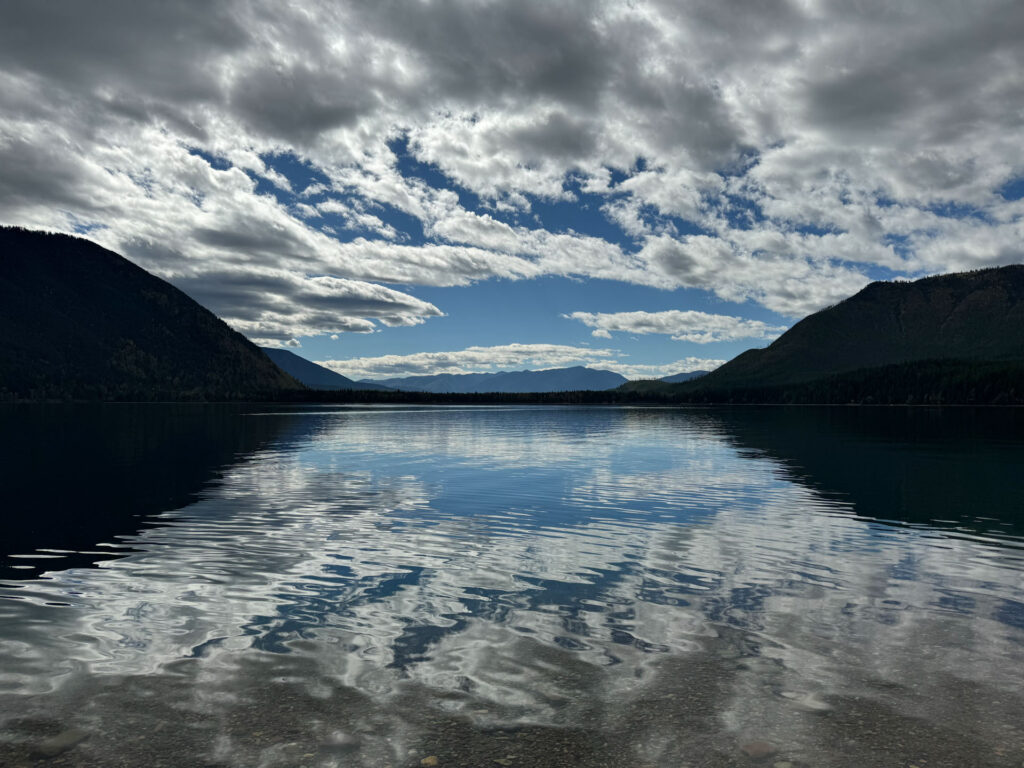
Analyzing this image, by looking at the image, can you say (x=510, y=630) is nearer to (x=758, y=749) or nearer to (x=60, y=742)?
(x=758, y=749)

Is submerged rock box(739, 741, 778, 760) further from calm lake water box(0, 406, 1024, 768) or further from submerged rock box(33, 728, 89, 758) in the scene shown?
submerged rock box(33, 728, 89, 758)

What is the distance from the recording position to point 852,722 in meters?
13.0

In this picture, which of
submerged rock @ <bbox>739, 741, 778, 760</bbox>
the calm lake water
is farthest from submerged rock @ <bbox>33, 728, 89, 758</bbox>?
submerged rock @ <bbox>739, 741, 778, 760</bbox>

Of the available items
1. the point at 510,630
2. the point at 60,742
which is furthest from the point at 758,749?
the point at 60,742

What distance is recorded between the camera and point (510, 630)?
754 inches

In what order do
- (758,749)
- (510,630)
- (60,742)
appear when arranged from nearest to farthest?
(758,749)
(60,742)
(510,630)

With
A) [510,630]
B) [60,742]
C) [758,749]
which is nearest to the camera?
[758,749]

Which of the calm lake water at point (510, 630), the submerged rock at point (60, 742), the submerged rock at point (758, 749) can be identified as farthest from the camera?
the calm lake water at point (510, 630)

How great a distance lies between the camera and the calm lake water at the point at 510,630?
12.4m

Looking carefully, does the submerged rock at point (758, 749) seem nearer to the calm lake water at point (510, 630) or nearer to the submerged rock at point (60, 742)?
the calm lake water at point (510, 630)

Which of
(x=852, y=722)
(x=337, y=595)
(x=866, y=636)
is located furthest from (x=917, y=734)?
(x=337, y=595)

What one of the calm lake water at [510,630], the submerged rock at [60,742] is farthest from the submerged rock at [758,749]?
the submerged rock at [60,742]

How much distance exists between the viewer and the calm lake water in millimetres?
12367

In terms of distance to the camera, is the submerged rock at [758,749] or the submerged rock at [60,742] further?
the submerged rock at [60,742]
